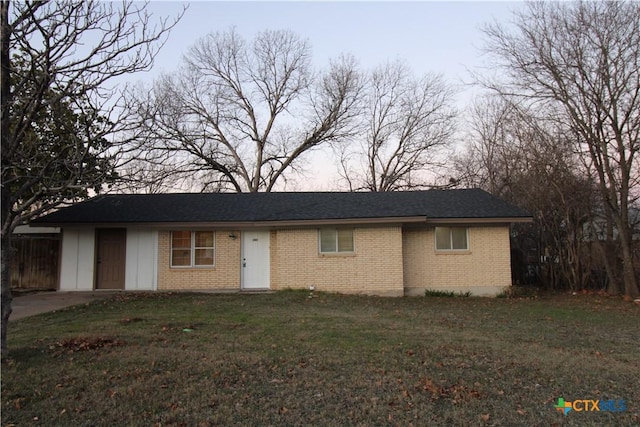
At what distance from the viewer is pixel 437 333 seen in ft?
28.2

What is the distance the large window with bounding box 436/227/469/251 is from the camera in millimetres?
15859

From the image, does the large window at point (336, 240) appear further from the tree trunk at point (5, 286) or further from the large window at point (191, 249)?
the tree trunk at point (5, 286)

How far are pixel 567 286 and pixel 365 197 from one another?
879 cm

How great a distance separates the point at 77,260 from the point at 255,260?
6.01 m

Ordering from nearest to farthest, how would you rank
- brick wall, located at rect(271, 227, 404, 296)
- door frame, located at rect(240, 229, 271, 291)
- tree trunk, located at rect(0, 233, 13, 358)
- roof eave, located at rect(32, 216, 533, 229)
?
tree trunk, located at rect(0, 233, 13, 358) < roof eave, located at rect(32, 216, 533, 229) < brick wall, located at rect(271, 227, 404, 296) < door frame, located at rect(240, 229, 271, 291)

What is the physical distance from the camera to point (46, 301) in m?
13.0

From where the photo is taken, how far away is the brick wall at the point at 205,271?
15.7 m

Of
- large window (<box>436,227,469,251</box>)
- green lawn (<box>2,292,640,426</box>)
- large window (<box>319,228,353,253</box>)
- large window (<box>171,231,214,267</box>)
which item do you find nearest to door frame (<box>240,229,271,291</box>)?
large window (<box>171,231,214,267</box>)

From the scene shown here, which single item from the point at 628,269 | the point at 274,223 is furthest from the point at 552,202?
the point at 274,223

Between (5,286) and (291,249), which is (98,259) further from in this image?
(5,286)

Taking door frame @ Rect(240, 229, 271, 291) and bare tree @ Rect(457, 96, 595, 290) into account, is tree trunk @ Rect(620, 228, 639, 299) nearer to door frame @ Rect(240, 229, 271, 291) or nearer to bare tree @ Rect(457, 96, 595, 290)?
bare tree @ Rect(457, 96, 595, 290)

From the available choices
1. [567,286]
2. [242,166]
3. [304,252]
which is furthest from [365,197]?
[242,166]

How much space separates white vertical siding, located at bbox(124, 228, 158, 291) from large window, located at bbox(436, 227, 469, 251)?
9767 mm

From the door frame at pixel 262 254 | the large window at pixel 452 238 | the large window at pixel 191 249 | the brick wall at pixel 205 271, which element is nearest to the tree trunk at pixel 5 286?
the brick wall at pixel 205 271
